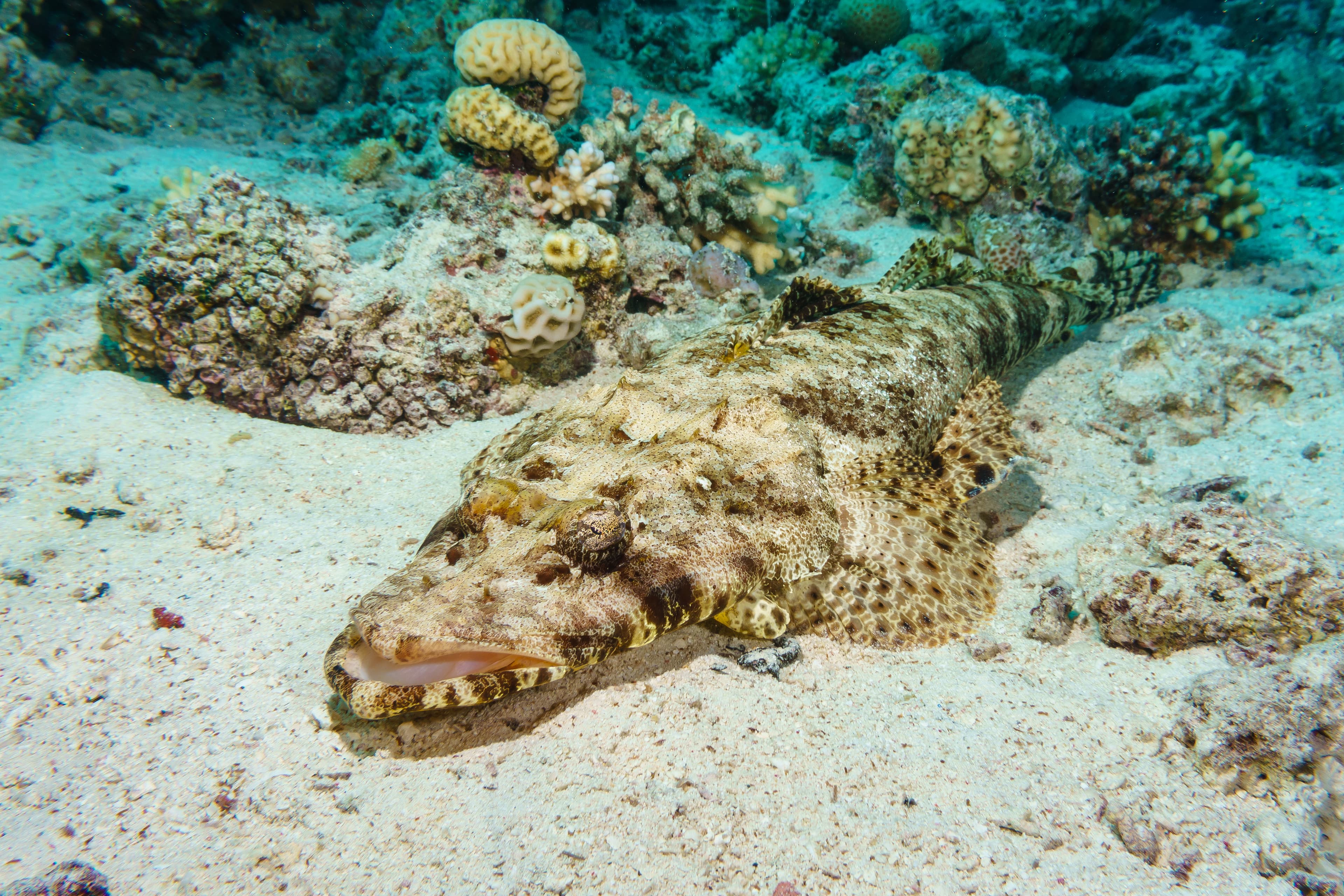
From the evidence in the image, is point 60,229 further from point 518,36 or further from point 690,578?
point 690,578

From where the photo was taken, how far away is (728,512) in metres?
2.99

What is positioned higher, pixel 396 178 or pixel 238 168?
pixel 396 178

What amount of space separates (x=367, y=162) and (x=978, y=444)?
8146 mm

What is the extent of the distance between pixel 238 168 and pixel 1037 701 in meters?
10.5

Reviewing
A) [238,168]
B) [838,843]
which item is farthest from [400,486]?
[238,168]

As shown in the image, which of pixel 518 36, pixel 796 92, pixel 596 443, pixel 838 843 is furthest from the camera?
pixel 796 92

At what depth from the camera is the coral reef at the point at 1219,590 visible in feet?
8.93

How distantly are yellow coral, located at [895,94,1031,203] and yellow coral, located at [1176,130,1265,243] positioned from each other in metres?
2.35

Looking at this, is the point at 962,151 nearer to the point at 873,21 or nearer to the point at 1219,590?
the point at 873,21

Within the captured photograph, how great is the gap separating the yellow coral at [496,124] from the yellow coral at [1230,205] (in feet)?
25.6

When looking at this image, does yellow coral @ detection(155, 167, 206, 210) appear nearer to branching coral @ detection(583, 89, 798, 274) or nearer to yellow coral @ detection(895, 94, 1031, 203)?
branching coral @ detection(583, 89, 798, 274)

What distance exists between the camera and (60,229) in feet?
21.1

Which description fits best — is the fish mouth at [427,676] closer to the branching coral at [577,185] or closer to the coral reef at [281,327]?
the coral reef at [281,327]

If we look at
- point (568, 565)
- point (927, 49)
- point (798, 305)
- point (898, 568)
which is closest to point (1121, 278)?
point (798, 305)
